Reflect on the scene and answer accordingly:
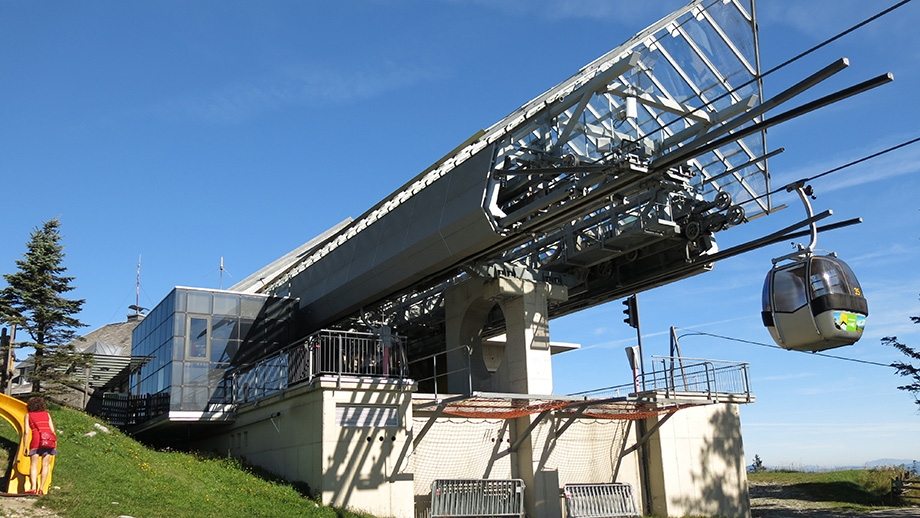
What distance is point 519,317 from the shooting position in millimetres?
21750

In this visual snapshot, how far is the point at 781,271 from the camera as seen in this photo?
1353 centimetres

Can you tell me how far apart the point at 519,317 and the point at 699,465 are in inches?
279

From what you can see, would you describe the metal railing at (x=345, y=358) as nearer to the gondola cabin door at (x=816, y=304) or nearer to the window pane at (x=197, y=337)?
the window pane at (x=197, y=337)

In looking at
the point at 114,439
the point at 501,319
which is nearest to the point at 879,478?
the point at 501,319

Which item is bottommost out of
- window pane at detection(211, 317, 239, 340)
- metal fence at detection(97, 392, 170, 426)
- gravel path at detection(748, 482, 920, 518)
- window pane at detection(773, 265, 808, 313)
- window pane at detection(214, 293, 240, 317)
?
gravel path at detection(748, 482, 920, 518)

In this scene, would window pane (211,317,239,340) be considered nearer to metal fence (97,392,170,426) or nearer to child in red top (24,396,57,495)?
metal fence (97,392,170,426)

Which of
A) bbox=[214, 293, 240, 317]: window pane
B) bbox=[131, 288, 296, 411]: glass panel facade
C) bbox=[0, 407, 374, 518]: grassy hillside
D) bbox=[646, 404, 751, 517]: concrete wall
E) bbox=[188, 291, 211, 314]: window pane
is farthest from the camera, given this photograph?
bbox=[214, 293, 240, 317]: window pane

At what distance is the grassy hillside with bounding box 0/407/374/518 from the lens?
14320 millimetres

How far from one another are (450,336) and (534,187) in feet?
22.5

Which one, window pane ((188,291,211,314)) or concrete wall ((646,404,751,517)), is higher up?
window pane ((188,291,211,314))

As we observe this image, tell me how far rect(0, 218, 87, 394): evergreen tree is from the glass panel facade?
2.93 metres

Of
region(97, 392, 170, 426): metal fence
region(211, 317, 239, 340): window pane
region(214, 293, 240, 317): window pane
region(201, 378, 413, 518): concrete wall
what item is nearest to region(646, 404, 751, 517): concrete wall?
region(201, 378, 413, 518): concrete wall

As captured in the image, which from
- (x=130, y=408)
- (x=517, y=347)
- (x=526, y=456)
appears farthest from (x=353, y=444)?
(x=130, y=408)

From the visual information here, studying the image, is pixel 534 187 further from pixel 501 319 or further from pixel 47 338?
pixel 47 338
